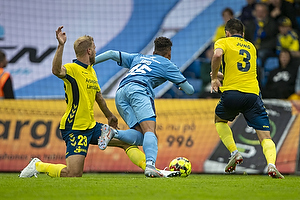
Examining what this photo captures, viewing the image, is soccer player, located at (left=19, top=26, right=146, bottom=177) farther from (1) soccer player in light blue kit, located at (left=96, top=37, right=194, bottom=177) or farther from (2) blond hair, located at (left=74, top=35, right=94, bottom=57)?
(1) soccer player in light blue kit, located at (left=96, top=37, right=194, bottom=177)

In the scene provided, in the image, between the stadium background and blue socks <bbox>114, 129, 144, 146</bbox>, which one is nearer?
blue socks <bbox>114, 129, 144, 146</bbox>

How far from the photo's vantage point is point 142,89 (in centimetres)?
631

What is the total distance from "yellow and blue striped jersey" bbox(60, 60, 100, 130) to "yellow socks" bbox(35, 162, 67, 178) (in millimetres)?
511

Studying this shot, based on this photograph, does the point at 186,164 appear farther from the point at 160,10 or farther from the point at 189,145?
the point at 160,10

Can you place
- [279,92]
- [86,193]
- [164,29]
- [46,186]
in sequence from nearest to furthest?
[86,193]
[46,186]
[279,92]
[164,29]

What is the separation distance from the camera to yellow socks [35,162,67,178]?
627 centimetres

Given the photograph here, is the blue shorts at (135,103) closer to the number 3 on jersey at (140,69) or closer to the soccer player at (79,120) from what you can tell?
the number 3 on jersey at (140,69)

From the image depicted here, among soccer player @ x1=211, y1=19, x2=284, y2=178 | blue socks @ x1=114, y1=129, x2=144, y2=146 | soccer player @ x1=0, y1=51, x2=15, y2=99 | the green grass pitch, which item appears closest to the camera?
the green grass pitch

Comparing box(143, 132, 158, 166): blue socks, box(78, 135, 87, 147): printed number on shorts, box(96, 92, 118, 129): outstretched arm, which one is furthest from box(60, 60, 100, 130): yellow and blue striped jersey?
box(143, 132, 158, 166): blue socks

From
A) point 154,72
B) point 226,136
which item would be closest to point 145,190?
point 154,72

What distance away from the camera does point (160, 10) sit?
1542 cm

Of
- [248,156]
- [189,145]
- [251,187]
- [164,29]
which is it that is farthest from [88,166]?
[164,29]

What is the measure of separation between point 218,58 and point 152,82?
0.95 m

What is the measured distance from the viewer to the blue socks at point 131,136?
626 cm
